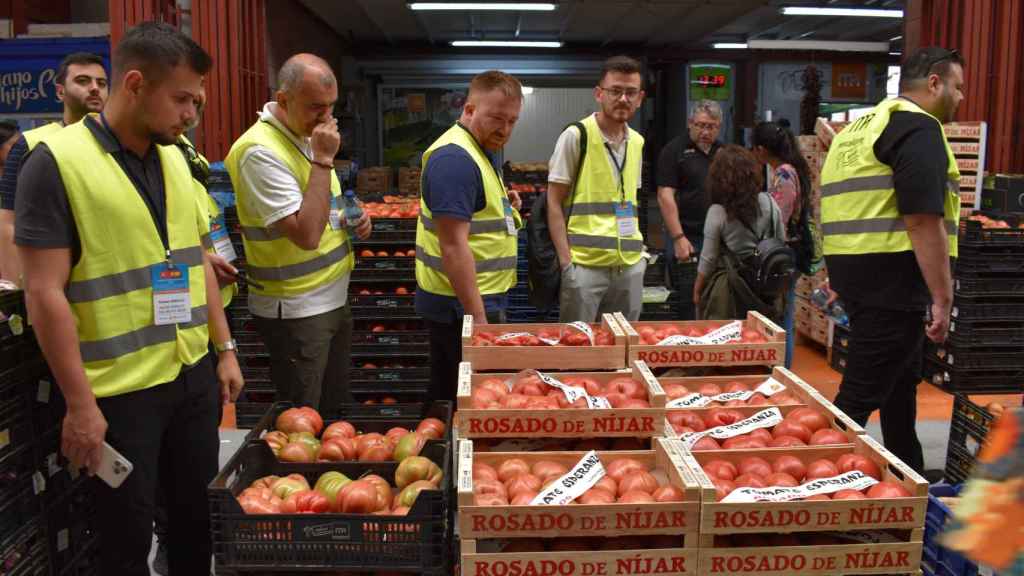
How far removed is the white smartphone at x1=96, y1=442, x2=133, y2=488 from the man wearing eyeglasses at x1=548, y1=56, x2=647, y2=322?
2323 mm

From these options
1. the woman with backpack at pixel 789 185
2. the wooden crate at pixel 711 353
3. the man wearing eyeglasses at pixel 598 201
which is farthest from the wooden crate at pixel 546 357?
the woman with backpack at pixel 789 185

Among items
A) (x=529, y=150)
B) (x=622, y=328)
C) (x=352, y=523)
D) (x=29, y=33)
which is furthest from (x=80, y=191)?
(x=529, y=150)

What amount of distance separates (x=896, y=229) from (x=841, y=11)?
10.1 meters

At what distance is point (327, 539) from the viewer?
2.02 meters

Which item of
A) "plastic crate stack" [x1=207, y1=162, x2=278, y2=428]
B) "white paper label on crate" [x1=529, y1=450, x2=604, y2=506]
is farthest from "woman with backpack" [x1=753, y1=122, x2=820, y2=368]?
"white paper label on crate" [x1=529, y1=450, x2=604, y2=506]

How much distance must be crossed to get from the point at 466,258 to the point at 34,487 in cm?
158

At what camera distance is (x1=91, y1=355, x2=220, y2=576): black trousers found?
7.39ft

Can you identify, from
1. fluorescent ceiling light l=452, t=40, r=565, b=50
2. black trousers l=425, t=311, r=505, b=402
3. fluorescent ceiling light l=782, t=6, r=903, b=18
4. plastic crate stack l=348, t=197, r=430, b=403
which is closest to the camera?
black trousers l=425, t=311, r=505, b=402

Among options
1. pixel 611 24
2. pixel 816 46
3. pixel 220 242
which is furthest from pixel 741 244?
pixel 611 24

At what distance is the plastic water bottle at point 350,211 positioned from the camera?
3315 mm

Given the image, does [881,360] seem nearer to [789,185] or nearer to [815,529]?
[815,529]

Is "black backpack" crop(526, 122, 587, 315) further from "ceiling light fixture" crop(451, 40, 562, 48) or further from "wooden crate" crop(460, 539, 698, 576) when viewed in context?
"ceiling light fixture" crop(451, 40, 562, 48)

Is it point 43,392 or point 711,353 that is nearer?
point 43,392

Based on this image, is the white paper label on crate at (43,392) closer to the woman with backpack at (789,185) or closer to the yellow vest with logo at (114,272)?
the yellow vest with logo at (114,272)
